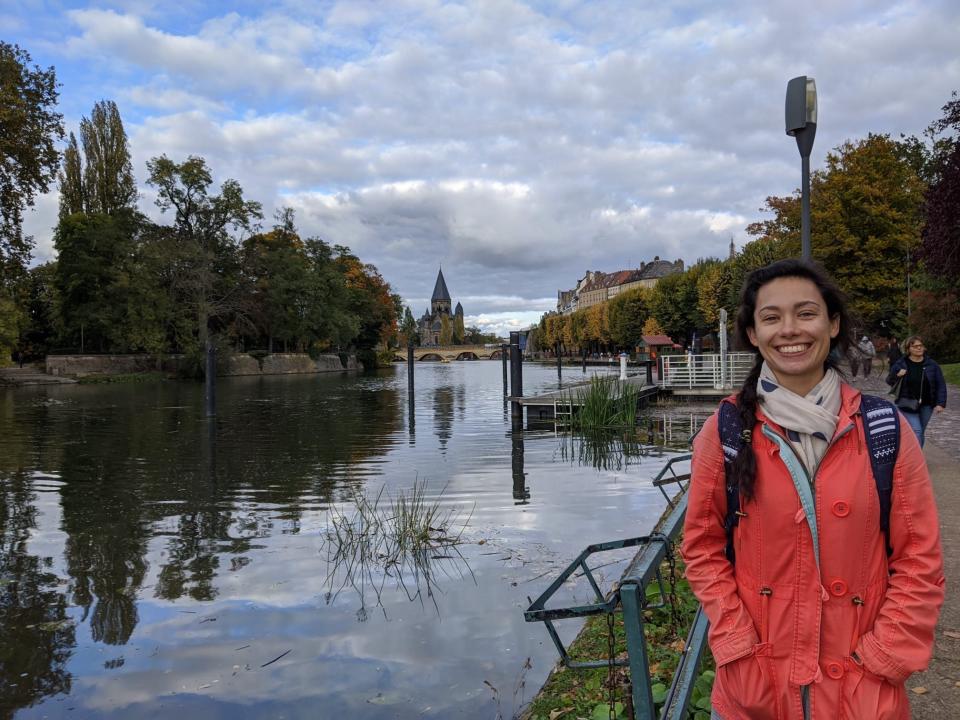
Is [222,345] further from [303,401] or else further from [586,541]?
[586,541]

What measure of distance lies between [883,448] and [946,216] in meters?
18.1

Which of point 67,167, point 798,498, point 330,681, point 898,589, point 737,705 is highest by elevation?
point 67,167

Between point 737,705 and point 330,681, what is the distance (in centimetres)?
333

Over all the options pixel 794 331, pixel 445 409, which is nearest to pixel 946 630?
pixel 794 331

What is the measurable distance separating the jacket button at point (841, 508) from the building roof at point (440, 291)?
177 meters

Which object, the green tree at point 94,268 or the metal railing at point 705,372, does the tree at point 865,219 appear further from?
the green tree at point 94,268

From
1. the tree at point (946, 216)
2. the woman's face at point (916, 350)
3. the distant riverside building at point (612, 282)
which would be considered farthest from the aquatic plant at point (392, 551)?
the distant riverside building at point (612, 282)

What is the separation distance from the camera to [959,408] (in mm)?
17172

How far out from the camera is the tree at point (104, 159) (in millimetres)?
55938

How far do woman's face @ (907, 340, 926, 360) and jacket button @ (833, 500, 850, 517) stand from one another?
25.2 ft

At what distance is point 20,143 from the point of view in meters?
26.2

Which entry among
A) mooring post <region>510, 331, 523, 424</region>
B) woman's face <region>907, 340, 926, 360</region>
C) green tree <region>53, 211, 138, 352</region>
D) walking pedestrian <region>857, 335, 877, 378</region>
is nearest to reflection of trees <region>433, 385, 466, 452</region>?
mooring post <region>510, 331, 523, 424</region>

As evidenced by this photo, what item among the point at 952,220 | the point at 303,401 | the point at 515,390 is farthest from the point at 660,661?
the point at 303,401

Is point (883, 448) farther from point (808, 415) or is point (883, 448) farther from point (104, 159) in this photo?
point (104, 159)
